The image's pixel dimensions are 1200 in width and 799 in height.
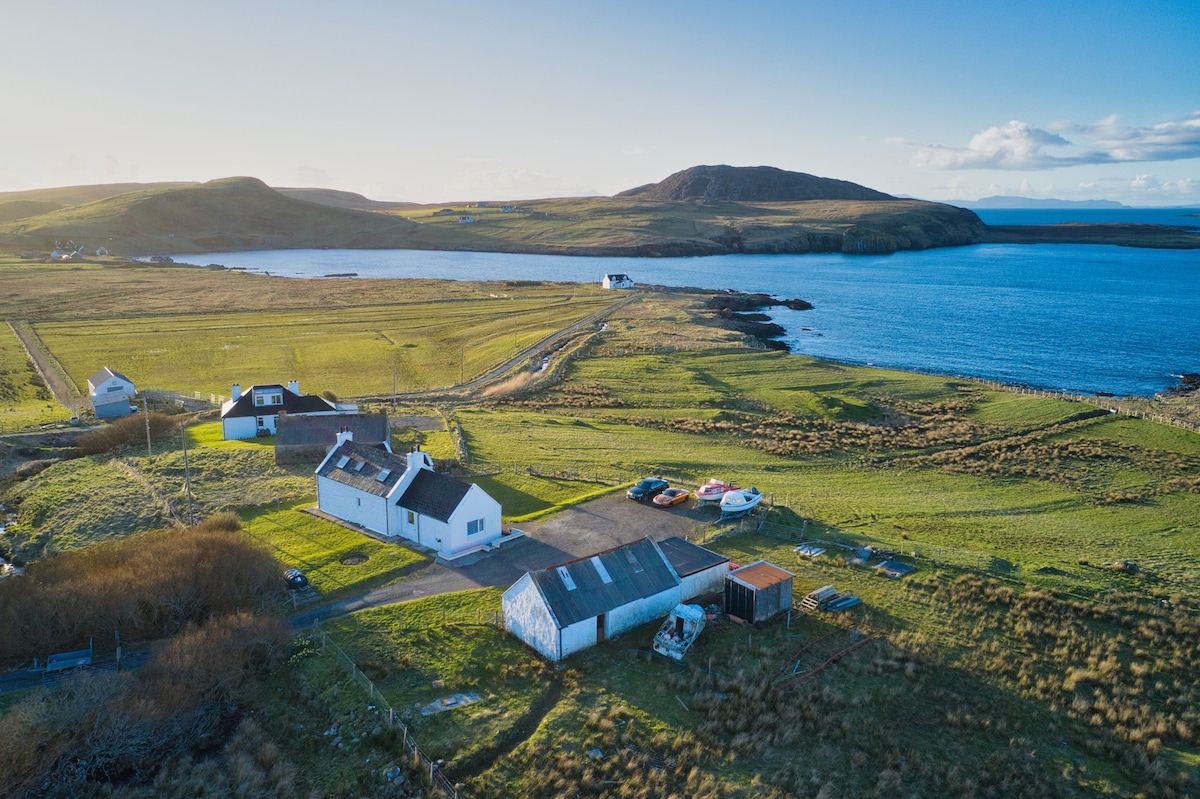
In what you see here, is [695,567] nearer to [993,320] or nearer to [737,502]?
[737,502]

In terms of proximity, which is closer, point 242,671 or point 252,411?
point 242,671

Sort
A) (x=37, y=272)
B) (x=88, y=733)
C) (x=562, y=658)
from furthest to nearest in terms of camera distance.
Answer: (x=37, y=272)
(x=562, y=658)
(x=88, y=733)

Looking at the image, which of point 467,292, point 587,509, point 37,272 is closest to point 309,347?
point 467,292

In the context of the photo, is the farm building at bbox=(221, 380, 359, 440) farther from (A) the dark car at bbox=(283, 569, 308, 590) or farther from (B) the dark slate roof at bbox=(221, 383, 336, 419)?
(A) the dark car at bbox=(283, 569, 308, 590)

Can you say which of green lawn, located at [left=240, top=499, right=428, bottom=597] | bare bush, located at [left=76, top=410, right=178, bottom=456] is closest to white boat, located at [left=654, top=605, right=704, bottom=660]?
green lawn, located at [left=240, top=499, right=428, bottom=597]

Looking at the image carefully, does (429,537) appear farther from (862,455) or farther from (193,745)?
(862,455)

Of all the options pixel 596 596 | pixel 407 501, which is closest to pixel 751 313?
pixel 407 501
